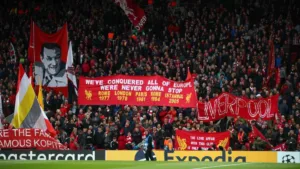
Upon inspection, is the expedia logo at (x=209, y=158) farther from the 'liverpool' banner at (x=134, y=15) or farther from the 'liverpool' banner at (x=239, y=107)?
the 'liverpool' banner at (x=134, y=15)

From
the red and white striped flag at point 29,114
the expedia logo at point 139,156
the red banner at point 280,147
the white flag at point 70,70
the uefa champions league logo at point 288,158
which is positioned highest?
the white flag at point 70,70

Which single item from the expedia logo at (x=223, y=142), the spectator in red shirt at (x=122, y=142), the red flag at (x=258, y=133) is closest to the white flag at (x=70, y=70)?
the spectator in red shirt at (x=122, y=142)

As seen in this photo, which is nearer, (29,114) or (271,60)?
(29,114)

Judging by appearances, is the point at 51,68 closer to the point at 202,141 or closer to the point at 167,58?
the point at 167,58

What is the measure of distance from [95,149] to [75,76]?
6.25 m

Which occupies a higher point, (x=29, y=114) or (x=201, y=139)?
(x=29, y=114)

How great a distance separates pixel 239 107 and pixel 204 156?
349 cm

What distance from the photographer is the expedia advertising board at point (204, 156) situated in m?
30.2

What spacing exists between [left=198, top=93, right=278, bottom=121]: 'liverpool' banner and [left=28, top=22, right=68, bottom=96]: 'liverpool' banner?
732 cm

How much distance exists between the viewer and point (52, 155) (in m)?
31.2

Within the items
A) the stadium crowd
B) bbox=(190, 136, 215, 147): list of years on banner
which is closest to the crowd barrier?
bbox=(190, 136, 215, 147): list of years on banner

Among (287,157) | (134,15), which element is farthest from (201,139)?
(134,15)

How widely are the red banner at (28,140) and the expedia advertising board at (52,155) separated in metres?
0.46

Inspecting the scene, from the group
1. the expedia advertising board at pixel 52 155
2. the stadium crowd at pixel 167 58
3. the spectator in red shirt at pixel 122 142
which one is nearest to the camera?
the expedia advertising board at pixel 52 155
